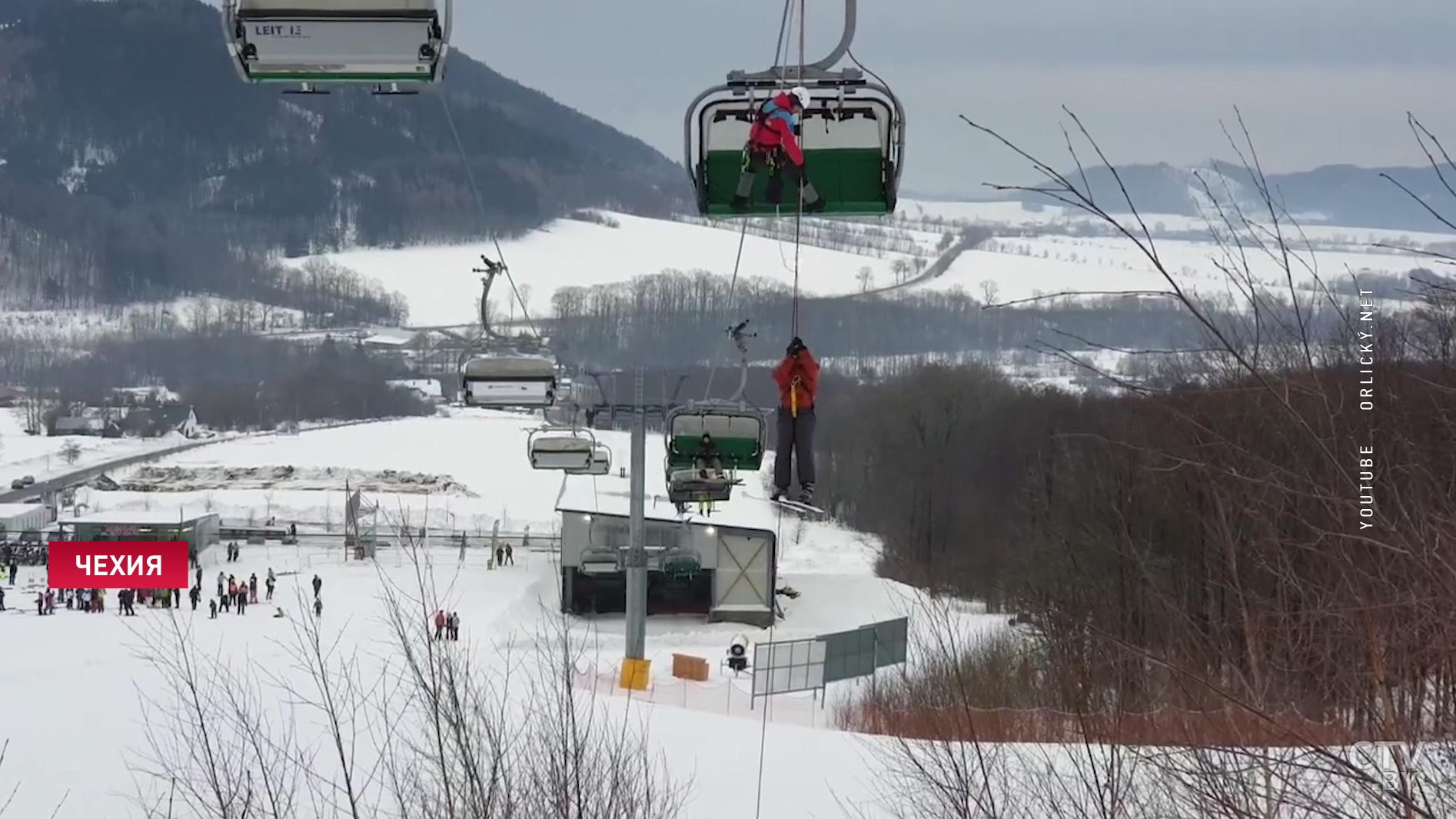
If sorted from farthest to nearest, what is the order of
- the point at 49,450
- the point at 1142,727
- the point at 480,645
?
the point at 49,450, the point at 480,645, the point at 1142,727

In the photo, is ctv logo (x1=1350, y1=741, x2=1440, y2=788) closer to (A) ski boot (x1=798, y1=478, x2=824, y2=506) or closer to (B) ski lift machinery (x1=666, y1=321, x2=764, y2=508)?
(A) ski boot (x1=798, y1=478, x2=824, y2=506)

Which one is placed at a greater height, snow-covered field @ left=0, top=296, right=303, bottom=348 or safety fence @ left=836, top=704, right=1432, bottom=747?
snow-covered field @ left=0, top=296, right=303, bottom=348

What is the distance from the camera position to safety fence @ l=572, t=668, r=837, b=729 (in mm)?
13031

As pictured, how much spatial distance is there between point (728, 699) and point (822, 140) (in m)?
10.0

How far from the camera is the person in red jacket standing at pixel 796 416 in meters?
5.86

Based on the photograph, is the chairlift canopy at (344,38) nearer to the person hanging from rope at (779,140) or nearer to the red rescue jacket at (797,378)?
the person hanging from rope at (779,140)

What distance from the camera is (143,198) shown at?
470 feet

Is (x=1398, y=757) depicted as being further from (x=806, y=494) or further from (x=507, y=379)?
(x=507, y=379)

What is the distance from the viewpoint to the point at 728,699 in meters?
14.0

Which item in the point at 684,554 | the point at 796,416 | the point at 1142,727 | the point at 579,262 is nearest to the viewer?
the point at 1142,727

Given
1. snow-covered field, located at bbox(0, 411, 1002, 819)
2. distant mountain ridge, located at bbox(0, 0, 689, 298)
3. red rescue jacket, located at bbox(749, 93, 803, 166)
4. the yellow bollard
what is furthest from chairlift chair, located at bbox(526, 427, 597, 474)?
distant mountain ridge, located at bbox(0, 0, 689, 298)

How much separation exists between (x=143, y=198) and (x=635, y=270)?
288 feet
